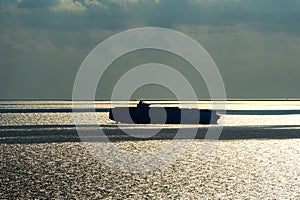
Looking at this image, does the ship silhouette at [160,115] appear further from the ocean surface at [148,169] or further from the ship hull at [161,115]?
the ocean surface at [148,169]

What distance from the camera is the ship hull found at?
17588 cm

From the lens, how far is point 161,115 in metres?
187

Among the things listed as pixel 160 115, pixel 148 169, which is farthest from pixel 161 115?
pixel 148 169

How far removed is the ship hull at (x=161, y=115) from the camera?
17588cm

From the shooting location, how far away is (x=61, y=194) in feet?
186

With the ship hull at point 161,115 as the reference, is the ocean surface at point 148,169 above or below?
above

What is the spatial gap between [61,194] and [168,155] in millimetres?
45392

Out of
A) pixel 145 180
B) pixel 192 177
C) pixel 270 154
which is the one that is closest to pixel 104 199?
pixel 145 180

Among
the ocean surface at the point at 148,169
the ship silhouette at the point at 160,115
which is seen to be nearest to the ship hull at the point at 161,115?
the ship silhouette at the point at 160,115

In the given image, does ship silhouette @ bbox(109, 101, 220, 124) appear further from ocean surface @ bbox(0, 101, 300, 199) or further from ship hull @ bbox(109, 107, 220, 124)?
ocean surface @ bbox(0, 101, 300, 199)

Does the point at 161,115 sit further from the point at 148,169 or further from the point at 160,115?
the point at 148,169

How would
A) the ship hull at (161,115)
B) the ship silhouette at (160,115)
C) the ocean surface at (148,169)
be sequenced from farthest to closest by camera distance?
the ship hull at (161,115), the ship silhouette at (160,115), the ocean surface at (148,169)

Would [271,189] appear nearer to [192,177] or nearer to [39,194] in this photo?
[192,177]

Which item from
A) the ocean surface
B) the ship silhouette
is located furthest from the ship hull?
the ocean surface
